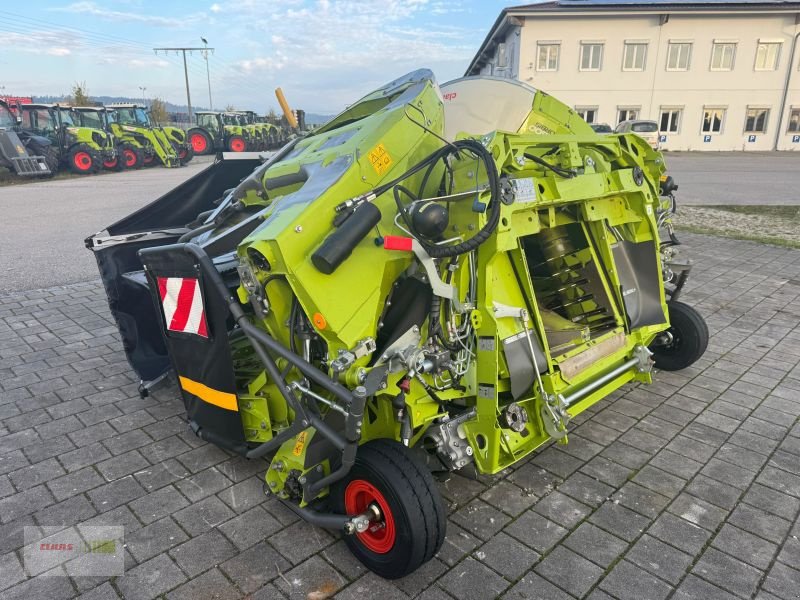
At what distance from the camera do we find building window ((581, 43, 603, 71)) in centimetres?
2811

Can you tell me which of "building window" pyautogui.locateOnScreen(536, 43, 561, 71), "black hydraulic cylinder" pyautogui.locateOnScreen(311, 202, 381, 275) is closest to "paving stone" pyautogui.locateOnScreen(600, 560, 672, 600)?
"black hydraulic cylinder" pyautogui.locateOnScreen(311, 202, 381, 275)

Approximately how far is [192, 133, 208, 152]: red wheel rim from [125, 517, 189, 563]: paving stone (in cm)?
2437

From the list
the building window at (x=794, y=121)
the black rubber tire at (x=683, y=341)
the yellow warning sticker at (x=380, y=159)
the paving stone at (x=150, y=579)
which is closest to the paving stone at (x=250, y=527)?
the paving stone at (x=150, y=579)

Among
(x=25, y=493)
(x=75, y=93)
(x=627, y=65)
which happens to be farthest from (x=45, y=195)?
(x=75, y=93)

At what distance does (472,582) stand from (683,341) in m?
2.85

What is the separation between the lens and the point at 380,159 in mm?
2848

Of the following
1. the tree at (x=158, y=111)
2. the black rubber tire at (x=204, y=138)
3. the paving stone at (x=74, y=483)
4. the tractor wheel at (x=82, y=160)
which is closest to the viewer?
the paving stone at (x=74, y=483)

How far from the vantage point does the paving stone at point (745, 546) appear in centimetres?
263

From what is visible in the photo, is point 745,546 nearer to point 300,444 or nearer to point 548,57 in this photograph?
point 300,444

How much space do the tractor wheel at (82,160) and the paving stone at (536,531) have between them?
21.0 m

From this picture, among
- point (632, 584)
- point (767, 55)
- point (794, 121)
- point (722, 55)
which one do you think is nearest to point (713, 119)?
point (722, 55)

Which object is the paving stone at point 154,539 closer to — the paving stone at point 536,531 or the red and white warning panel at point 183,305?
the red and white warning panel at point 183,305

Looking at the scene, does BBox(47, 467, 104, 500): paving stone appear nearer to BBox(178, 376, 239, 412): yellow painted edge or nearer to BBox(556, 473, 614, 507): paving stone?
BBox(178, 376, 239, 412): yellow painted edge

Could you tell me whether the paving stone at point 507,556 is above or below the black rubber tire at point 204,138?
below
